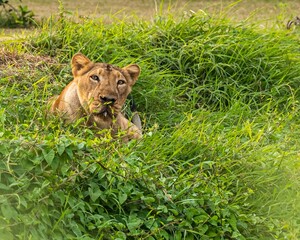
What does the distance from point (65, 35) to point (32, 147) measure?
9.59 ft

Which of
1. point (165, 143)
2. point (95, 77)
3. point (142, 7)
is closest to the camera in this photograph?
point (165, 143)

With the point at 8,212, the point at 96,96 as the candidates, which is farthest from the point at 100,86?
the point at 8,212

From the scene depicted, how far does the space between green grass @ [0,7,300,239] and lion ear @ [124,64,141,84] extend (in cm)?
45

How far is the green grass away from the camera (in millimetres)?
5648

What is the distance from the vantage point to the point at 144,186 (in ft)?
20.1

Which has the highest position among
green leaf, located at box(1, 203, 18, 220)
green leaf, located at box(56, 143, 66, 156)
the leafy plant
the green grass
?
green leaf, located at box(56, 143, 66, 156)

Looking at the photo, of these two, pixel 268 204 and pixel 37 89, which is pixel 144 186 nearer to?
pixel 268 204

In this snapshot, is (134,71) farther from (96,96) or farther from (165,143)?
(165,143)

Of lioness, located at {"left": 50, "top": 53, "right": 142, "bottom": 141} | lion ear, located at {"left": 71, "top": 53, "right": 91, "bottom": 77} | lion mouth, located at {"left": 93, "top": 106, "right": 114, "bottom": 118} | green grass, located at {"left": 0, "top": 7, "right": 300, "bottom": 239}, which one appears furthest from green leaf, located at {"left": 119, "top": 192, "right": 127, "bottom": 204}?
lion ear, located at {"left": 71, "top": 53, "right": 91, "bottom": 77}

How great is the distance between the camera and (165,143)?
702 centimetres

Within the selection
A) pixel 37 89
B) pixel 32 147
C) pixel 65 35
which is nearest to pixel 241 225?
pixel 32 147

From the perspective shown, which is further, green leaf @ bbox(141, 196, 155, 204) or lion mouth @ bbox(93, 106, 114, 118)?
lion mouth @ bbox(93, 106, 114, 118)

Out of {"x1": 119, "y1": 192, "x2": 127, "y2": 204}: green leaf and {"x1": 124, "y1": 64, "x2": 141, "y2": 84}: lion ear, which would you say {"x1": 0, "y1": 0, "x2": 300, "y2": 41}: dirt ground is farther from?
{"x1": 119, "y1": 192, "x2": 127, "y2": 204}: green leaf

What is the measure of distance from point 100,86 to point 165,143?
23.8 inches
